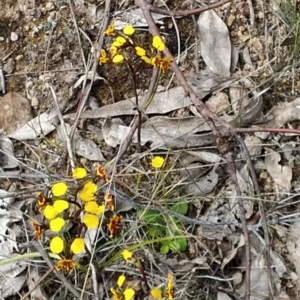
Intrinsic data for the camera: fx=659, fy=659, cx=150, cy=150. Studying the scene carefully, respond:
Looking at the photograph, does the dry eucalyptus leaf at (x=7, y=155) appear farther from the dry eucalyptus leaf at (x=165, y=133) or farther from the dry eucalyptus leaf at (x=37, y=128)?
the dry eucalyptus leaf at (x=165, y=133)

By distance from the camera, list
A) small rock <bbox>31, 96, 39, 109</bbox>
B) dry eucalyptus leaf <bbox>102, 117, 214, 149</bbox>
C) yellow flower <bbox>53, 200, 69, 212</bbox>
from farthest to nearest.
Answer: small rock <bbox>31, 96, 39, 109</bbox> → dry eucalyptus leaf <bbox>102, 117, 214, 149</bbox> → yellow flower <bbox>53, 200, 69, 212</bbox>

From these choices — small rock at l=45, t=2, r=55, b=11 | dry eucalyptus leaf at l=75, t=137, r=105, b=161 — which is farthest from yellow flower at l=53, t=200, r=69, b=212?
small rock at l=45, t=2, r=55, b=11

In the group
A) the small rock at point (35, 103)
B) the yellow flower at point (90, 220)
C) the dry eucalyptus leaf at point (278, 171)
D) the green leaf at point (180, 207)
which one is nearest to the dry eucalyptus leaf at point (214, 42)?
the dry eucalyptus leaf at point (278, 171)

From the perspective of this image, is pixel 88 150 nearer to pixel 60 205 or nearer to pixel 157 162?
pixel 157 162

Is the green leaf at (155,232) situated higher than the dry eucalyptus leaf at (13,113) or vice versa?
the dry eucalyptus leaf at (13,113)

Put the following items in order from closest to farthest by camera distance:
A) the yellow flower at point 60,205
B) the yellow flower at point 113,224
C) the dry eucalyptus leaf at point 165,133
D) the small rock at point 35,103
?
the yellow flower at point 60,205 < the yellow flower at point 113,224 < the dry eucalyptus leaf at point 165,133 < the small rock at point 35,103

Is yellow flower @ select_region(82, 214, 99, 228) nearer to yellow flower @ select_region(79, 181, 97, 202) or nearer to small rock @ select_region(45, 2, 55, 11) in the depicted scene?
yellow flower @ select_region(79, 181, 97, 202)

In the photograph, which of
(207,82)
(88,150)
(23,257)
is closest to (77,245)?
(23,257)
